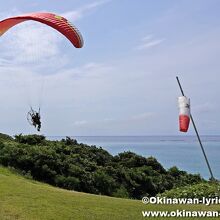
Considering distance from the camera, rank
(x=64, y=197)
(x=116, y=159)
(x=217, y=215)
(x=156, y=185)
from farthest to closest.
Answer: (x=116, y=159) < (x=156, y=185) < (x=64, y=197) < (x=217, y=215)

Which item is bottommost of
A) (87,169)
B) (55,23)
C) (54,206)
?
(54,206)

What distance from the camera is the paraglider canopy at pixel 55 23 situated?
12.8m

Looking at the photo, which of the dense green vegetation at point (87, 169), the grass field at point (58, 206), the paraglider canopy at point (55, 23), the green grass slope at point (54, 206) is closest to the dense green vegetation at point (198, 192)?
the grass field at point (58, 206)

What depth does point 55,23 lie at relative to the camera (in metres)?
12.8

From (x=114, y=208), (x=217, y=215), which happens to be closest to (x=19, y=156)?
(x=114, y=208)

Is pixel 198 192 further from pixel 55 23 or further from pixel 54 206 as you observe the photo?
pixel 55 23

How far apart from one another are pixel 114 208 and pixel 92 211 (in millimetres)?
904

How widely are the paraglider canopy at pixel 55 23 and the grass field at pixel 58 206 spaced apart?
16.3ft

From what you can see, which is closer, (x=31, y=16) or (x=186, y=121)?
(x=186, y=121)

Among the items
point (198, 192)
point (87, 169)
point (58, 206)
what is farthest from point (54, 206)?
point (87, 169)

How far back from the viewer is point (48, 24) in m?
12.7

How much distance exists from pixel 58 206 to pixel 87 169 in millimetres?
13780

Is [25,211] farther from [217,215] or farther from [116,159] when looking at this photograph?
[116,159]

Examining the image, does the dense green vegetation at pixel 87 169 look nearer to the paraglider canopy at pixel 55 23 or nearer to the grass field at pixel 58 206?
the grass field at pixel 58 206
